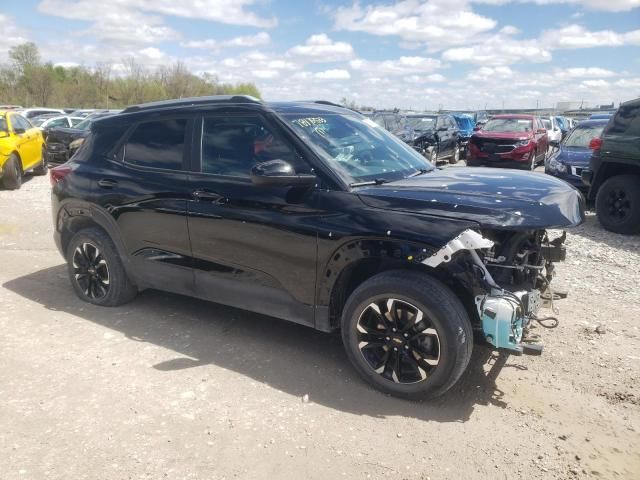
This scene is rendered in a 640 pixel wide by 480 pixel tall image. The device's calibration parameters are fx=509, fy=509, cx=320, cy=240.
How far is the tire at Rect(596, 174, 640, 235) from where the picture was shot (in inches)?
305

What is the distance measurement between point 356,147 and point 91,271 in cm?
285

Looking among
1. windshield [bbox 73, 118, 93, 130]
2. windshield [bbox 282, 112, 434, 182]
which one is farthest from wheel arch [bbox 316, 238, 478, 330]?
windshield [bbox 73, 118, 93, 130]

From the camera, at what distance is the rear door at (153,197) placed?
13.8 ft

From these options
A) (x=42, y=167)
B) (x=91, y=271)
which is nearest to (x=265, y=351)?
(x=91, y=271)

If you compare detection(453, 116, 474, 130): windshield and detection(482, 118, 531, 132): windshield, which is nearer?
detection(482, 118, 531, 132): windshield

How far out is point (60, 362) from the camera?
12.7 feet

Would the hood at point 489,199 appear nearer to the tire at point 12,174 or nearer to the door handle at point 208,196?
the door handle at point 208,196

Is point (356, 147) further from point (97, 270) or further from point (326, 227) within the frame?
point (97, 270)

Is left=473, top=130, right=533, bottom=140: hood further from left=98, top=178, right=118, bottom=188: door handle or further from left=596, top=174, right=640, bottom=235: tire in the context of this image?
left=98, top=178, right=118, bottom=188: door handle

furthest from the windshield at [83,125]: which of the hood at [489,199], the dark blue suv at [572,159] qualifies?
the hood at [489,199]

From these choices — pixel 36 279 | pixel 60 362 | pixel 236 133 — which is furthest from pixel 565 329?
pixel 36 279

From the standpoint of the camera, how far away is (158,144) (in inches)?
173

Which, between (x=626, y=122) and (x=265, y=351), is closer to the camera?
(x=265, y=351)

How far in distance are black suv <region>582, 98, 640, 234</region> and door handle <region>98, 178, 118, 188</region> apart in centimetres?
728
